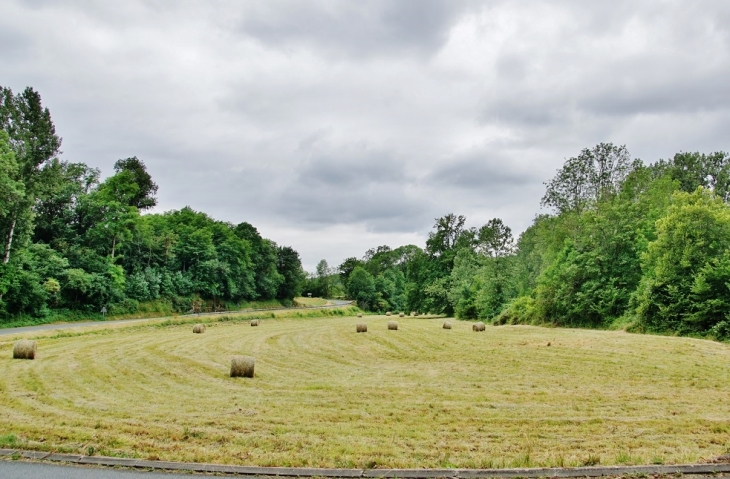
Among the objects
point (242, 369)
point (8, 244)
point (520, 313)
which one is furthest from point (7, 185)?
point (520, 313)

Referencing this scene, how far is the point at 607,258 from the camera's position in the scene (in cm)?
4047

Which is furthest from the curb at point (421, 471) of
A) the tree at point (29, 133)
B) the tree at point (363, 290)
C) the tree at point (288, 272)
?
the tree at point (363, 290)

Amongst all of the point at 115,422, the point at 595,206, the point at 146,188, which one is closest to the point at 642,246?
the point at 595,206

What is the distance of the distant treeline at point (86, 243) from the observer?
41.3 metres

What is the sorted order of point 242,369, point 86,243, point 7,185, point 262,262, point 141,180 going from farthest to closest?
1. point 262,262
2. point 141,180
3. point 86,243
4. point 7,185
5. point 242,369

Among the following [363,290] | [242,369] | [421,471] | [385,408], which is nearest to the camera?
[421,471]

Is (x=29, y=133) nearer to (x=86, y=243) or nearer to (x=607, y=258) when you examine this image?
(x=86, y=243)

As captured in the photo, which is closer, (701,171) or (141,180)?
(701,171)

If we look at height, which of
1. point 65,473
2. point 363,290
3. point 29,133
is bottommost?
point 65,473

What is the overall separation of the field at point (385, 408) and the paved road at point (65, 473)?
643 millimetres

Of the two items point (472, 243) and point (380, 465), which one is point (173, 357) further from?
point (472, 243)

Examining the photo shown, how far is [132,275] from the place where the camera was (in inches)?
2485

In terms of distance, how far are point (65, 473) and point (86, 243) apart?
58.8 meters

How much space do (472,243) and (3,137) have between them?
64404mm
